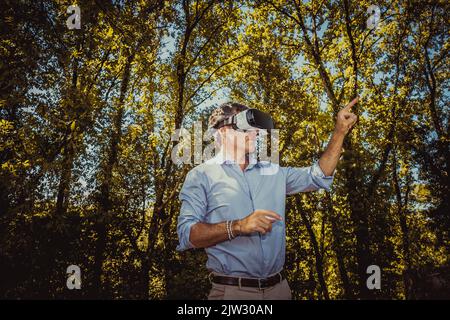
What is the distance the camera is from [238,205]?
263 centimetres

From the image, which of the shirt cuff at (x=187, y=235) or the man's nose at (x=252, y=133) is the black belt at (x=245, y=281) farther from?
the man's nose at (x=252, y=133)

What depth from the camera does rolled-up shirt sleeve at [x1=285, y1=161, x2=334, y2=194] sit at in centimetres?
287

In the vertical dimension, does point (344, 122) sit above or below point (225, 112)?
below

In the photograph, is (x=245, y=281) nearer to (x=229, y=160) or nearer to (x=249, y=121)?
(x=229, y=160)

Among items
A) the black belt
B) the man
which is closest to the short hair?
the man

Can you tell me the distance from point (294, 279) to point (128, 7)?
1308 centimetres

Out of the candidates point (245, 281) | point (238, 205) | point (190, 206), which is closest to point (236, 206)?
point (238, 205)

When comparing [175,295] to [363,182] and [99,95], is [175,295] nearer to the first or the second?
[99,95]

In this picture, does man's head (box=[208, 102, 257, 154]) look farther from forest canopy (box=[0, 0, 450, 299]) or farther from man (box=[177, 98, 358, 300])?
forest canopy (box=[0, 0, 450, 299])

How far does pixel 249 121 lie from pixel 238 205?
2.53 feet

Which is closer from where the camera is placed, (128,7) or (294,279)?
(128,7)

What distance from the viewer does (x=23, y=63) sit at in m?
6.60

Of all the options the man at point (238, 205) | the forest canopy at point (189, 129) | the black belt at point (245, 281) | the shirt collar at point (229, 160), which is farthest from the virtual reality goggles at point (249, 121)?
the forest canopy at point (189, 129)

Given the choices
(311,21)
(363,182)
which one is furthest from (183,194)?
(311,21)
